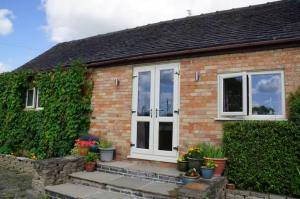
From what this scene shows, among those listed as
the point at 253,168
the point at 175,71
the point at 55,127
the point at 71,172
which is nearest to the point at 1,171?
the point at 55,127

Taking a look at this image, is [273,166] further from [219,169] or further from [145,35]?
[145,35]

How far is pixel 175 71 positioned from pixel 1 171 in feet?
23.7

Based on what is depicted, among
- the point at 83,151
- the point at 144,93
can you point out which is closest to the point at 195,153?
the point at 144,93

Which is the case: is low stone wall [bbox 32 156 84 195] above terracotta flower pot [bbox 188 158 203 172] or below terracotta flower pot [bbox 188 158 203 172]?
below

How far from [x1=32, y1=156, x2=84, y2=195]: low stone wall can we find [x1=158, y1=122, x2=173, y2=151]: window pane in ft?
7.97

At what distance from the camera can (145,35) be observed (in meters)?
10.2

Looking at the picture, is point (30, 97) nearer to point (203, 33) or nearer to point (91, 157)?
point (91, 157)

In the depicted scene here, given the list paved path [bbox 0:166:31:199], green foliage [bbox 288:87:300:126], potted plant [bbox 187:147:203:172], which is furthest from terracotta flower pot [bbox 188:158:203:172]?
paved path [bbox 0:166:31:199]

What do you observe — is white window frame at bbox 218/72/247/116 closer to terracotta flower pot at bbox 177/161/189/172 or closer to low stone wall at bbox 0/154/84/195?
terracotta flower pot at bbox 177/161/189/172

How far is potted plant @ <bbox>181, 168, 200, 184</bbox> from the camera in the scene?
18.0ft

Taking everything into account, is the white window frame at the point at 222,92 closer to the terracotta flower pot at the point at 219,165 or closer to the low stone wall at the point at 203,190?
the terracotta flower pot at the point at 219,165

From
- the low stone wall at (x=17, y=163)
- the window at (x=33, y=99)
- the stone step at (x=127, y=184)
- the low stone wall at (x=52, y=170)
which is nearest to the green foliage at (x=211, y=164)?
the stone step at (x=127, y=184)

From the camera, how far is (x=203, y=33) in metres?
8.17

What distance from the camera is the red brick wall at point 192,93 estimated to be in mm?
5922
